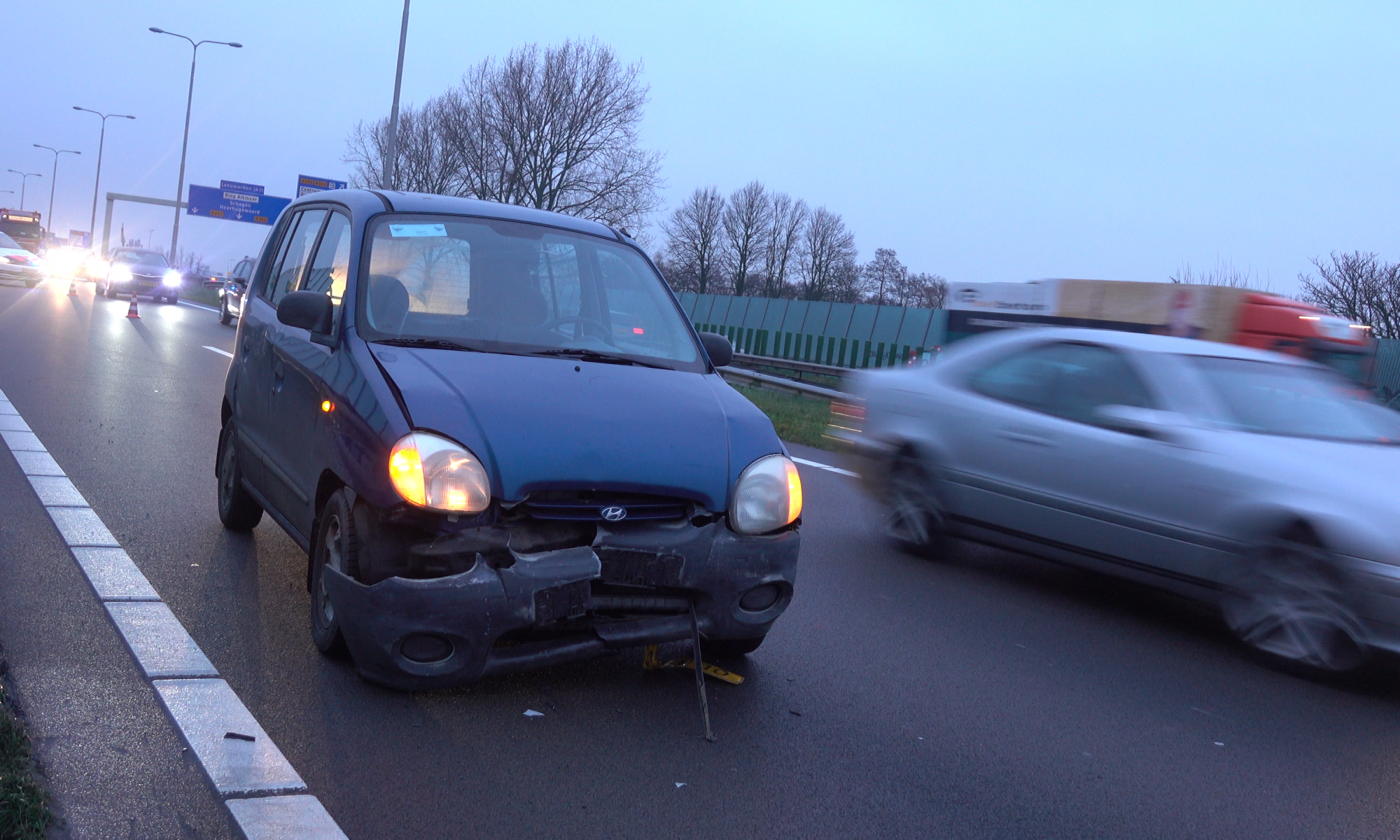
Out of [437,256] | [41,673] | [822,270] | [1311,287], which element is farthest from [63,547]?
[822,270]

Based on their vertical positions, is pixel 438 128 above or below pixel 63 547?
above

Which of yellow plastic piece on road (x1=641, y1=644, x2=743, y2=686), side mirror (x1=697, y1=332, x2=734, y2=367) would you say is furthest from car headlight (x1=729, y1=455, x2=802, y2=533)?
side mirror (x1=697, y1=332, x2=734, y2=367)

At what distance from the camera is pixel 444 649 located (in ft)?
13.1

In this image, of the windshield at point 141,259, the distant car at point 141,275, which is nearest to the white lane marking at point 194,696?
the distant car at point 141,275

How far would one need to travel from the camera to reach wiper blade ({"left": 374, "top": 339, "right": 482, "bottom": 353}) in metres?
4.66

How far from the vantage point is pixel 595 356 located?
492cm

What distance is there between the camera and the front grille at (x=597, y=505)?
404 centimetres

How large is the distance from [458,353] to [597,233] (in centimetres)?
Answer: 128

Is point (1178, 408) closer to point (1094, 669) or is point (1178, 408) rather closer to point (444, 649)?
point (1094, 669)

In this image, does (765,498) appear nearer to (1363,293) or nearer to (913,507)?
(913,507)

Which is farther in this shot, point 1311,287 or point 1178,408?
point 1311,287

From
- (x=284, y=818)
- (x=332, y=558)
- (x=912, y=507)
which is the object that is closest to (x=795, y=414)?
(x=912, y=507)

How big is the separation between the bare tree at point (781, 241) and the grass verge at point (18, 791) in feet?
257

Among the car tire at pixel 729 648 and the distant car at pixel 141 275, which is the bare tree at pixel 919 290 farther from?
the car tire at pixel 729 648
